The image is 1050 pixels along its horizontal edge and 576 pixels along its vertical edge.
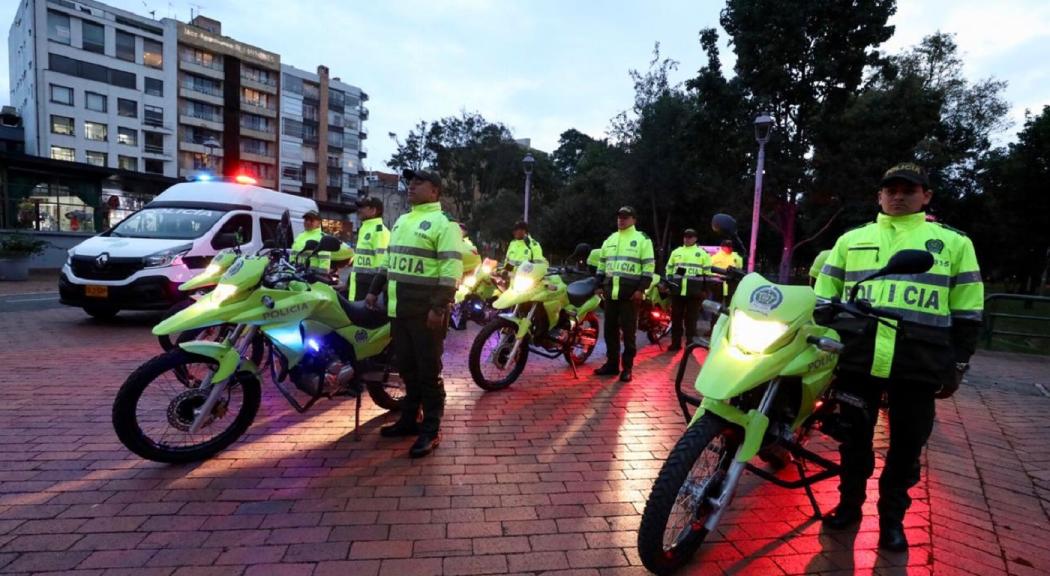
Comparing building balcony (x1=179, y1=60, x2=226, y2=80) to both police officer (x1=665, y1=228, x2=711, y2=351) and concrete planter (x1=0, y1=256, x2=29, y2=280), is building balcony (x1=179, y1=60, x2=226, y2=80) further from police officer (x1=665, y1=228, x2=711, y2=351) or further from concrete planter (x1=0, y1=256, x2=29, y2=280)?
police officer (x1=665, y1=228, x2=711, y2=351)

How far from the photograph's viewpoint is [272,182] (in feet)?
171

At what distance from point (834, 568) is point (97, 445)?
4.40m

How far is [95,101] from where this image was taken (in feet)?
134

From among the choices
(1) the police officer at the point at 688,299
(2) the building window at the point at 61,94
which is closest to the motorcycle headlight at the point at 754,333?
(1) the police officer at the point at 688,299

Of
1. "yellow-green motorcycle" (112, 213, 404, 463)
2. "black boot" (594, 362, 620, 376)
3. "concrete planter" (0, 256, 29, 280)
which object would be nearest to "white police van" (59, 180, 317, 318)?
"yellow-green motorcycle" (112, 213, 404, 463)

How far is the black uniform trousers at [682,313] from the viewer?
805 centimetres

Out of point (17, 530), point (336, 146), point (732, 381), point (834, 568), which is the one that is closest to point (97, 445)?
point (17, 530)

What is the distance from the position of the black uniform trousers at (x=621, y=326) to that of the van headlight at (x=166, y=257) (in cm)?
609

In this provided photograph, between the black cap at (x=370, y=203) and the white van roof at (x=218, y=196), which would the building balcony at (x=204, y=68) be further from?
the black cap at (x=370, y=203)

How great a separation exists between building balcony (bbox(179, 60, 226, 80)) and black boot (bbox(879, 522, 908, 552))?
181 feet

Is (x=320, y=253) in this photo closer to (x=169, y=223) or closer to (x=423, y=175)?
(x=423, y=175)

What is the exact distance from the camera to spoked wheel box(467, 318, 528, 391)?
17.5 ft

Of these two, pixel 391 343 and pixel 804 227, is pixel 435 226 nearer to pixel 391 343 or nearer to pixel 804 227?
pixel 391 343

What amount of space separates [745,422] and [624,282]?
366 centimetres
